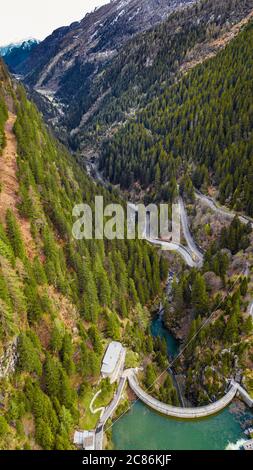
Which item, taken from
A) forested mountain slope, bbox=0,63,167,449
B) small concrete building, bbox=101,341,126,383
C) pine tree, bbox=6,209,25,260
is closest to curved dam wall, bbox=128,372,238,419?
small concrete building, bbox=101,341,126,383

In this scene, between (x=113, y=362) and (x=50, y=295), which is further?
(x=50, y=295)

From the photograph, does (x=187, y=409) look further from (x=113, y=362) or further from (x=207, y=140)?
(x=207, y=140)

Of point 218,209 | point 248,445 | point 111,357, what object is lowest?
point 248,445

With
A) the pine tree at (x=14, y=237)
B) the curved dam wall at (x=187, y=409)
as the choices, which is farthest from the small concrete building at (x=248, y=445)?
the pine tree at (x=14, y=237)

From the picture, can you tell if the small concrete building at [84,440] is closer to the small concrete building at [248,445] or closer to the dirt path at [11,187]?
the small concrete building at [248,445]

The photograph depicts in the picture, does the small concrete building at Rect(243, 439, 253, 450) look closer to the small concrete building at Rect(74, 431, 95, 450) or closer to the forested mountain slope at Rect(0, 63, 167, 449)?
the forested mountain slope at Rect(0, 63, 167, 449)

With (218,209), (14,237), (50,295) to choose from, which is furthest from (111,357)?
(218,209)

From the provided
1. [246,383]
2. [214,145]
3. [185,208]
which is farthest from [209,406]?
[214,145]

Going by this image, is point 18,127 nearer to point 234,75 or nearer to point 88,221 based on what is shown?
point 88,221
